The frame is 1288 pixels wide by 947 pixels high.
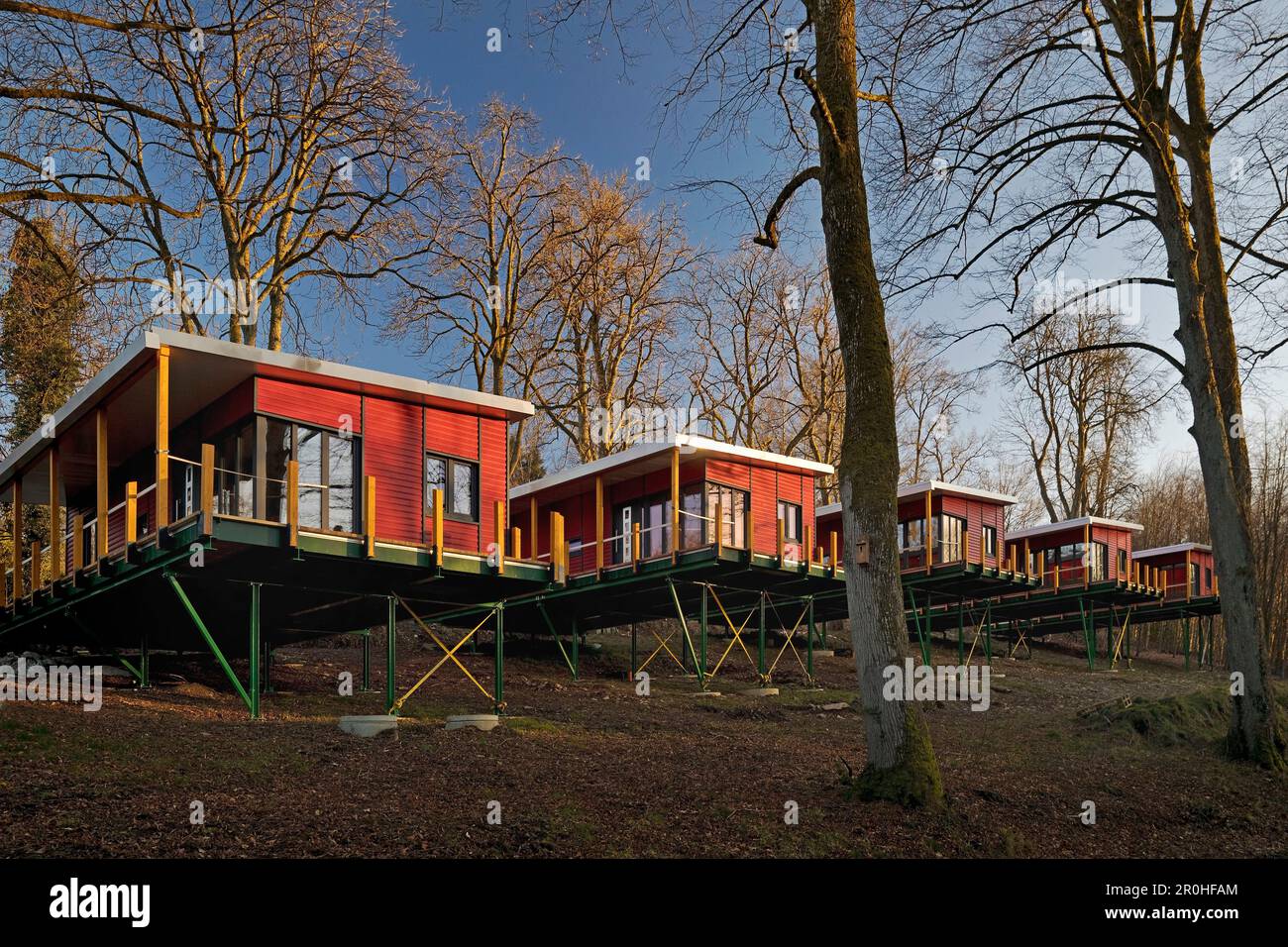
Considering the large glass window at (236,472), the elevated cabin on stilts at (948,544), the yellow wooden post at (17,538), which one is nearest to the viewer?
the large glass window at (236,472)

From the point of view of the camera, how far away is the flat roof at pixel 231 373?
1576cm

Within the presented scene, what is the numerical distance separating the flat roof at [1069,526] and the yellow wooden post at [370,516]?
1091 inches

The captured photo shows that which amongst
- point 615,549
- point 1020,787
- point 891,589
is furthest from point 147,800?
point 615,549

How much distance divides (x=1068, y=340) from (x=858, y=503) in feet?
111

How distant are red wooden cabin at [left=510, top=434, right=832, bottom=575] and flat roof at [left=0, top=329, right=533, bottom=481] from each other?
5.04m

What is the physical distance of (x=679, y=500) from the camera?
24.5 metres

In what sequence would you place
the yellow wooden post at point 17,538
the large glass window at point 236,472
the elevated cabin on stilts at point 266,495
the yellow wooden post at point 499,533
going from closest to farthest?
the elevated cabin on stilts at point 266,495 → the large glass window at point 236,472 → the yellow wooden post at point 499,533 → the yellow wooden post at point 17,538

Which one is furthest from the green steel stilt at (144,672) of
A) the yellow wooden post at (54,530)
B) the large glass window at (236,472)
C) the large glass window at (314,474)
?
the large glass window at (314,474)

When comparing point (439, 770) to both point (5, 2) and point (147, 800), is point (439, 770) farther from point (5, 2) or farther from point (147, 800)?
point (5, 2)

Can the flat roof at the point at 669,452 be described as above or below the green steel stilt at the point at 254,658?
above

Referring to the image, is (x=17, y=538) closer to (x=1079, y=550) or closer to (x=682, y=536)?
(x=682, y=536)

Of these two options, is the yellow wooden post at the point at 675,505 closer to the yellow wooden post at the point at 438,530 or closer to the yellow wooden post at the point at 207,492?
the yellow wooden post at the point at 438,530

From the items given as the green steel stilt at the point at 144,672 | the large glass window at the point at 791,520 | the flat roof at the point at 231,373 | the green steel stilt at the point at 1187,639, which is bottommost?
the green steel stilt at the point at 1187,639

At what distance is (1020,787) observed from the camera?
1141cm
